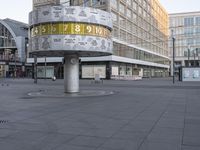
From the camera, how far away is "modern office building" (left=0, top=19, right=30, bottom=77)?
84812 millimetres

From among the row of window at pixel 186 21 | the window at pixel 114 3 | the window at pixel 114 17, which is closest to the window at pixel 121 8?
the window at pixel 114 3

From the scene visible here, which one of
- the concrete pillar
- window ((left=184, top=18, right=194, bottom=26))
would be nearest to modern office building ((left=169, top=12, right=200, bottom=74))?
window ((left=184, top=18, right=194, bottom=26))

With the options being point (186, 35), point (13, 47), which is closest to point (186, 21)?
point (186, 35)

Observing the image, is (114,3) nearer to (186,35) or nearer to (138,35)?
(138,35)

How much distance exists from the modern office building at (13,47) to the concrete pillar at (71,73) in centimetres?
6455

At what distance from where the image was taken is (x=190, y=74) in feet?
176

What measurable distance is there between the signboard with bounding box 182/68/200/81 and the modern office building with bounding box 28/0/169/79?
14.2m

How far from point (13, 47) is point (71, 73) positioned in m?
72.6

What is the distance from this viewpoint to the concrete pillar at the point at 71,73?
22469 millimetres

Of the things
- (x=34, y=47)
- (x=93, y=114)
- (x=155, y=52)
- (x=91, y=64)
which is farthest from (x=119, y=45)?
(x=93, y=114)

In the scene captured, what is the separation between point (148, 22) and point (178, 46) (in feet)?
108

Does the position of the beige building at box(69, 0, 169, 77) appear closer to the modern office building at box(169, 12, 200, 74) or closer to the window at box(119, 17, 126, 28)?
the window at box(119, 17, 126, 28)

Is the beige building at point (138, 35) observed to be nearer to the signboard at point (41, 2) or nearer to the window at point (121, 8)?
the window at point (121, 8)

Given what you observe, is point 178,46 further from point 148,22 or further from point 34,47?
point 34,47
